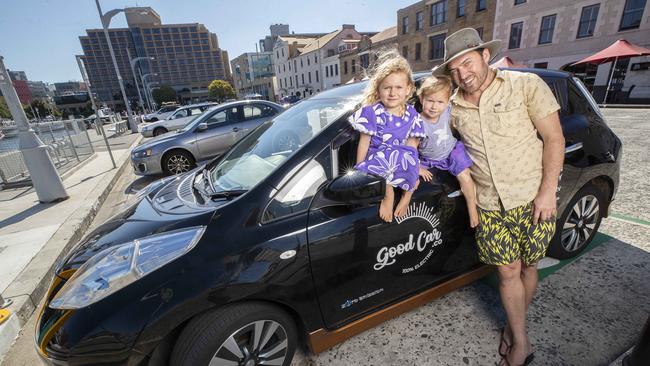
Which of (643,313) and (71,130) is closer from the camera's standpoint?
(643,313)

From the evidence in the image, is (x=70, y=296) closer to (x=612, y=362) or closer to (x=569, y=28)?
(x=612, y=362)

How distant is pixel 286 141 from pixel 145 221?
1018 millimetres

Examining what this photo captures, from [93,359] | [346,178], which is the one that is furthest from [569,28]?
[93,359]

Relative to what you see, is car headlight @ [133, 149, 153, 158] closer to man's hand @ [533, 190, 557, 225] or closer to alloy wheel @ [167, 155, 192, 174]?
alloy wheel @ [167, 155, 192, 174]

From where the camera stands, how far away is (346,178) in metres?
1.51

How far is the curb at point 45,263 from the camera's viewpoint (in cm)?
271

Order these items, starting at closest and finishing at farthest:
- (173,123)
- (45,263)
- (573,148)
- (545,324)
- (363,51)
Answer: (545,324)
(573,148)
(45,263)
(173,123)
(363,51)

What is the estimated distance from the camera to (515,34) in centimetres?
2112

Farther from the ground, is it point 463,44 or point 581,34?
point 581,34

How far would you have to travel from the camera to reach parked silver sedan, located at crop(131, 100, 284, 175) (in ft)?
21.0

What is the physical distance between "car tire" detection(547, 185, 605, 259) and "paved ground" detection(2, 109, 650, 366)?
14 cm

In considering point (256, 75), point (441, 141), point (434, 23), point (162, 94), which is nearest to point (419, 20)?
point (434, 23)

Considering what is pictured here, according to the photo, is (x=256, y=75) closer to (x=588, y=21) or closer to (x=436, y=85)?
(x=588, y=21)

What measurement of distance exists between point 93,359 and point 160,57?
125 m
